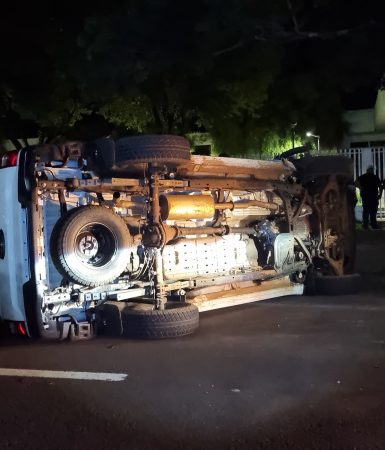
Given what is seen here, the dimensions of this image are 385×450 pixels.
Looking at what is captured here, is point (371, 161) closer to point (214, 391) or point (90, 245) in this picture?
point (90, 245)

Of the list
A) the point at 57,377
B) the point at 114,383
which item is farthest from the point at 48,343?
the point at 114,383

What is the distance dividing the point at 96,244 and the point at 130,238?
1.19 feet

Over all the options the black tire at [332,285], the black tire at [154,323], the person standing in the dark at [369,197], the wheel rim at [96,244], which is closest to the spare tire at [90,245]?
the wheel rim at [96,244]

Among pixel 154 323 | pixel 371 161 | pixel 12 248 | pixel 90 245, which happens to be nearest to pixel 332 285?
pixel 154 323

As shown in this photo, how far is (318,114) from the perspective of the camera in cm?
2362

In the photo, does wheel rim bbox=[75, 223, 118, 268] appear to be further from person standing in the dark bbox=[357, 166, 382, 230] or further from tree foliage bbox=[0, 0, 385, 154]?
person standing in the dark bbox=[357, 166, 382, 230]

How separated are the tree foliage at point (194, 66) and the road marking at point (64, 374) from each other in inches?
274

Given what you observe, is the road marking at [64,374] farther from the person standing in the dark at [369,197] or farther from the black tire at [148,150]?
the person standing in the dark at [369,197]

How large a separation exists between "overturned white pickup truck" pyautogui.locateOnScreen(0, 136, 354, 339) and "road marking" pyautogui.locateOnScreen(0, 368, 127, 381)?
0.64m

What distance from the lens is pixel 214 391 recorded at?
16.1 feet

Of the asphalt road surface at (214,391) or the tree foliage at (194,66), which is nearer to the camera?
the asphalt road surface at (214,391)

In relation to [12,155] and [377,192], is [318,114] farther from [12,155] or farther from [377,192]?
[12,155]

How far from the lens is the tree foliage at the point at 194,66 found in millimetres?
11484

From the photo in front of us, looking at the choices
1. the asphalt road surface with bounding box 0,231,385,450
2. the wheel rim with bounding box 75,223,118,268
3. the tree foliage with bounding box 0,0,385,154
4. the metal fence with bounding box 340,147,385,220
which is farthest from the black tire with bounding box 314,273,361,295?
the metal fence with bounding box 340,147,385,220
